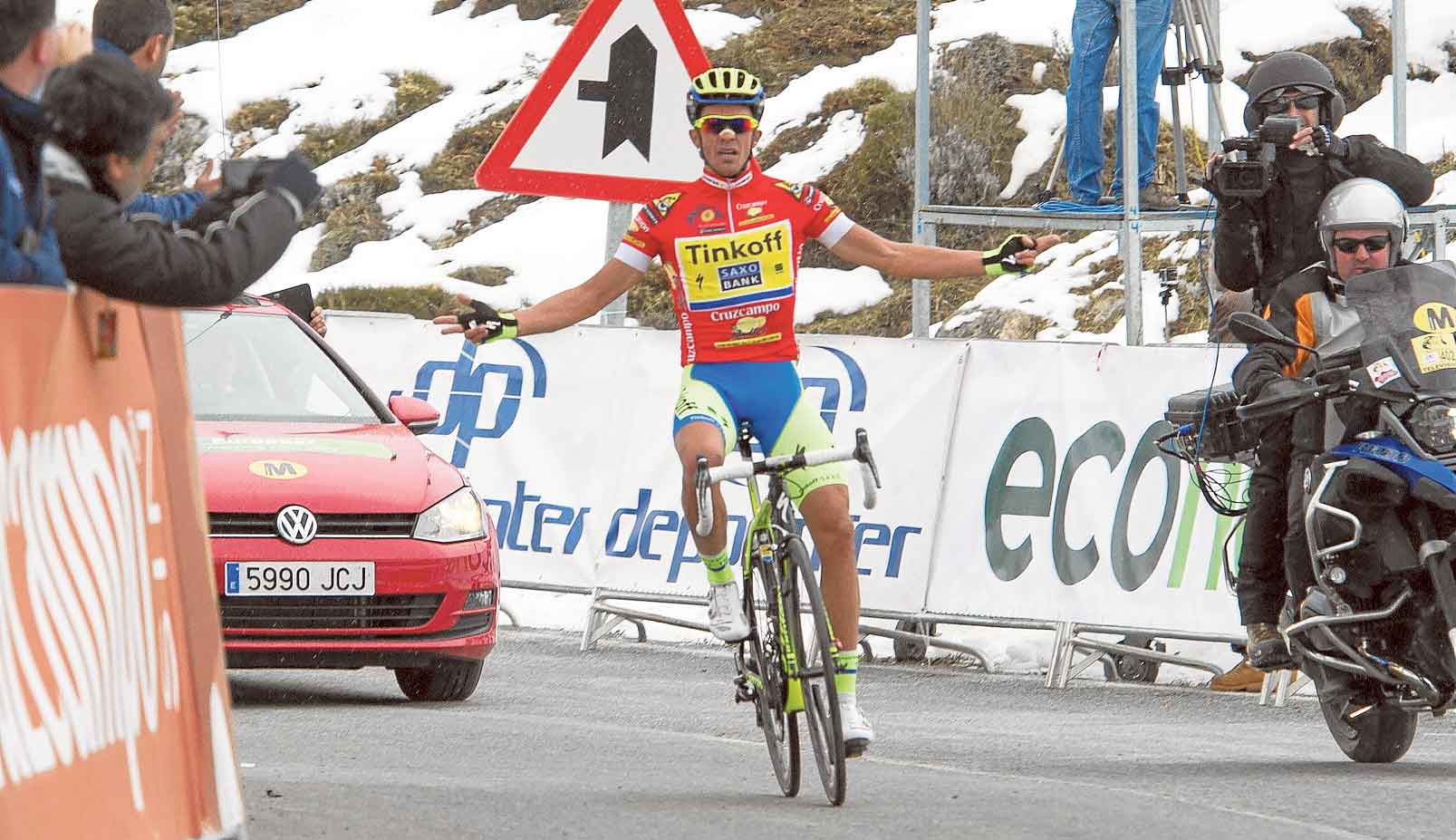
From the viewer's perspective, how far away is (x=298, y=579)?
1051cm

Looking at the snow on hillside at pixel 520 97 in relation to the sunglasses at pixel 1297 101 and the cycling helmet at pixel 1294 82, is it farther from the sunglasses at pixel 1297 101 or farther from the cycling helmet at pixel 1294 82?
the sunglasses at pixel 1297 101

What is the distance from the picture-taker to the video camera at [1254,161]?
10336mm

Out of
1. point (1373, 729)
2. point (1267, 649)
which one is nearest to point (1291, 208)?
point (1267, 649)

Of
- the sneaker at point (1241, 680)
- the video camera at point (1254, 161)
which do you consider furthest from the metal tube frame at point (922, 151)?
the video camera at point (1254, 161)

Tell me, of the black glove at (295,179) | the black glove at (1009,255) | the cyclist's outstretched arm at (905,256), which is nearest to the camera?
the black glove at (295,179)

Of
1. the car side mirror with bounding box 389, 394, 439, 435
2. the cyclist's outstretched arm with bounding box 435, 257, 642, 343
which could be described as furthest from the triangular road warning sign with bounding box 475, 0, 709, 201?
the cyclist's outstretched arm with bounding box 435, 257, 642, 343

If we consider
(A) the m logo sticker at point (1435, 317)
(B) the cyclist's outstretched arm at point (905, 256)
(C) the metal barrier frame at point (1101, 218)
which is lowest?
(A) the m logo sticker at point (1435, 317)

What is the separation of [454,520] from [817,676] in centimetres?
345

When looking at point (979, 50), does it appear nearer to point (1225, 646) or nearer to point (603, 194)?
point (1225, 646)

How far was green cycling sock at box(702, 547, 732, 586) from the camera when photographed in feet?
28.0

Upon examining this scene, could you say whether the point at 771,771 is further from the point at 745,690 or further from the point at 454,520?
the point at 454,520

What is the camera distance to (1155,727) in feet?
34.9

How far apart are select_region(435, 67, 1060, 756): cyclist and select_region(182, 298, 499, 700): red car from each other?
2.02 metres

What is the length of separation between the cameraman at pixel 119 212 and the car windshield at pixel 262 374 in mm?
6798
